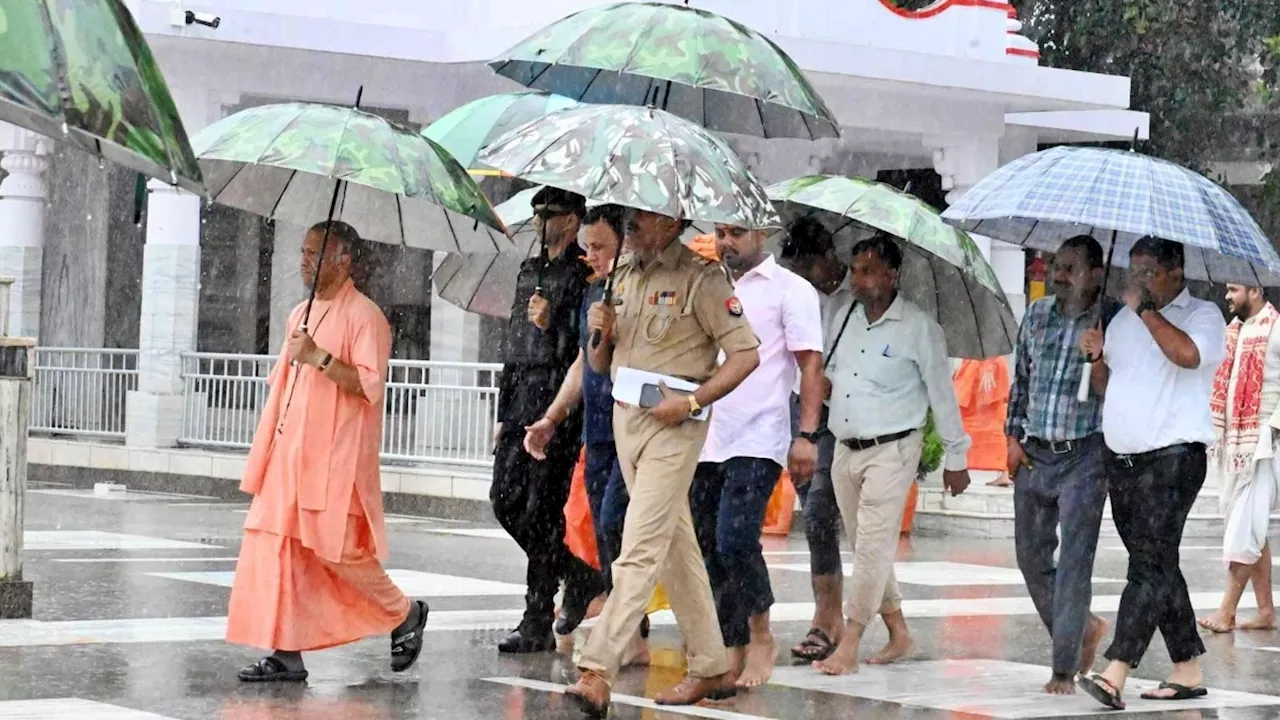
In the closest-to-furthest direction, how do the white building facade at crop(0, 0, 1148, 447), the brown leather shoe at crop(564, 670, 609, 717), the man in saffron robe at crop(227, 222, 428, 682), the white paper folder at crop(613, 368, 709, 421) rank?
the brown leather shoe at crop(564, 670, 609, 717), the white paper folder at crop(613, 368, 709, 421), the man in saffron robe at crop(227, 222, 428, 682), the white building facade at crop(0, 0, 1148, 447)

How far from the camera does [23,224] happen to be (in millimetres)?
23031

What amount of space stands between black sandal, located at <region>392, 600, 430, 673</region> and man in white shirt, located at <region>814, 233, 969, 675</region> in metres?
1.58

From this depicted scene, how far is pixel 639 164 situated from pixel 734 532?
5.33 feet

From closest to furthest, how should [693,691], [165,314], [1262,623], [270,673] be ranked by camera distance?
[693,691]
[270,673]
[1262,623]
[165,314]

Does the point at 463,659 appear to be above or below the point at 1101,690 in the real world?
below

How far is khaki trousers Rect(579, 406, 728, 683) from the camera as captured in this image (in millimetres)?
7809

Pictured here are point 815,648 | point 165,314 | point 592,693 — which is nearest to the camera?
point 592,693

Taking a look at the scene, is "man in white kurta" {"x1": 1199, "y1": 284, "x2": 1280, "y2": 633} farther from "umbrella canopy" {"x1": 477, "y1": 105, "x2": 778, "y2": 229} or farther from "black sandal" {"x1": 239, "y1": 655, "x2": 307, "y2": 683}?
"black sandal" {"x1": 239, "y1": 655, "x2": 307, "y2": 683}

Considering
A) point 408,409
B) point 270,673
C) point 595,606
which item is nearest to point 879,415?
point 595,606

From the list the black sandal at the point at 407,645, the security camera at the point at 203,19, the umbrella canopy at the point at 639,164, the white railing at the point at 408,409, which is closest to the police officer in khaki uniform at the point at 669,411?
the umbrella canopy at the point at 639,164

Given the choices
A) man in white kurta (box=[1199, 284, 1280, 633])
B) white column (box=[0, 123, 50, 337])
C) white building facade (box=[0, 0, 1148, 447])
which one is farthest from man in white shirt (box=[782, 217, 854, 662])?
white column (box=[0, 123, 50, 337])

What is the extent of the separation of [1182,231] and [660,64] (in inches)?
83.8

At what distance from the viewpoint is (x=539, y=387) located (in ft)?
31.5

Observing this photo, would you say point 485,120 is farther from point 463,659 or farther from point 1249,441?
point 1249,441
